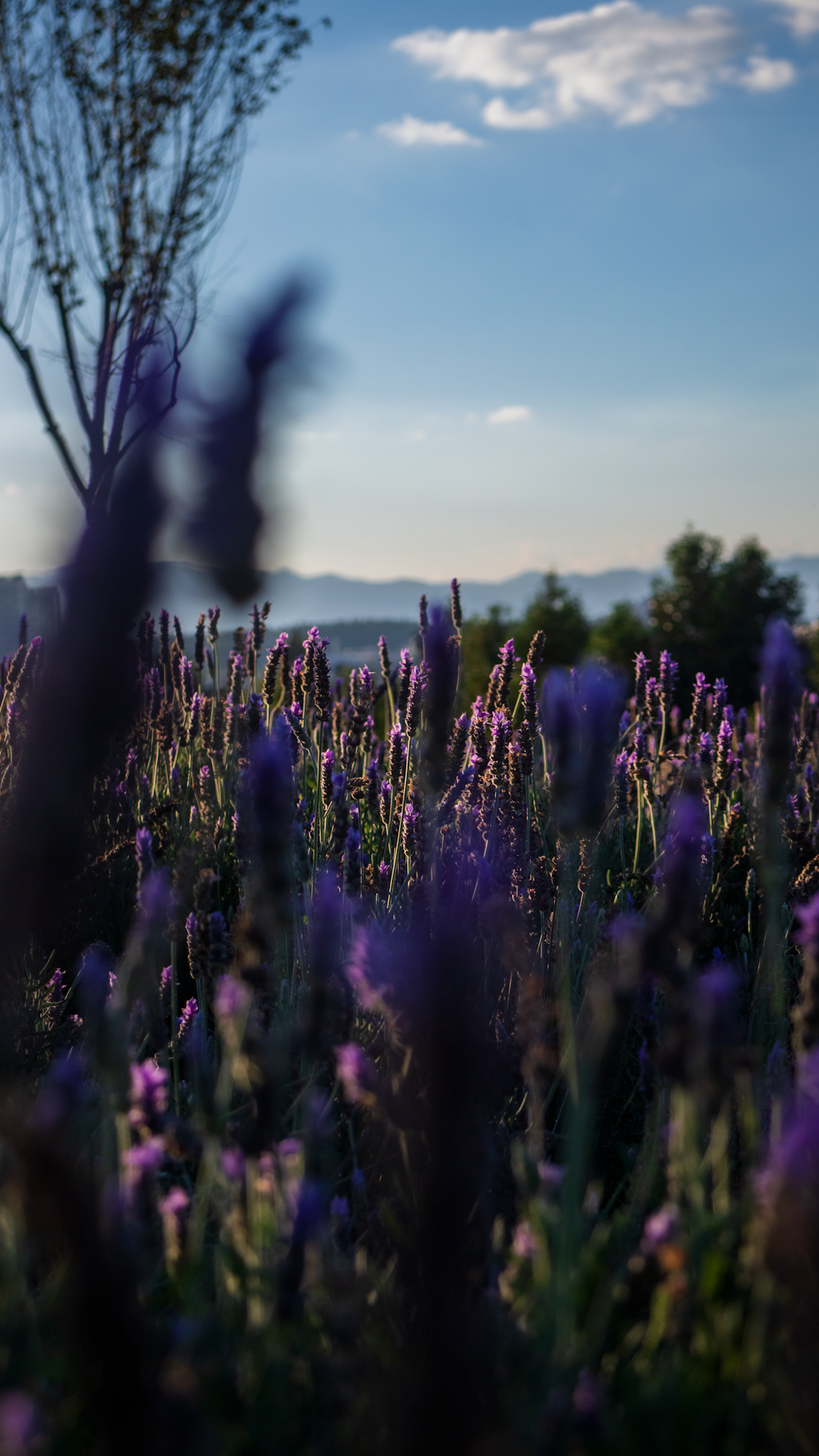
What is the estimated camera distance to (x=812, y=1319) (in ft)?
3.14

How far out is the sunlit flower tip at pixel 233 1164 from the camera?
121 cm

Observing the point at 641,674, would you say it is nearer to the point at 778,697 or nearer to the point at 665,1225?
the point at 778,697

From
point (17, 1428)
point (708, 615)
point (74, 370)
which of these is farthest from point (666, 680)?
point (708, 615)

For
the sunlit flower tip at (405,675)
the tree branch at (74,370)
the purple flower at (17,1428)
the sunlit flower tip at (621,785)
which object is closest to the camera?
the purple flower at (17,1428)

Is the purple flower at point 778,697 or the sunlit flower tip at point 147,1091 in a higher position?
the purple flower at point 778,697

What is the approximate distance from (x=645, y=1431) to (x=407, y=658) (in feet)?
6.55

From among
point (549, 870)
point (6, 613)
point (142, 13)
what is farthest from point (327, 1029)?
point (6, 613)

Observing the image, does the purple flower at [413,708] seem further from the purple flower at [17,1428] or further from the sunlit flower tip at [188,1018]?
the purple flower at [17,1428]

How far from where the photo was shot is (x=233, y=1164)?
4.01ft

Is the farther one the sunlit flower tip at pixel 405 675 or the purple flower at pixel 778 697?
the sunlit flower tip at pixel 405 675

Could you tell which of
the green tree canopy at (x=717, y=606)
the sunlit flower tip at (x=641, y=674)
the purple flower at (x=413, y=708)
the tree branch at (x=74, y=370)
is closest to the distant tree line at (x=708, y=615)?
the green tree canopy at (x=717, y=606)

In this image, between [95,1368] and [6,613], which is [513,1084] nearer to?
[95,1368]

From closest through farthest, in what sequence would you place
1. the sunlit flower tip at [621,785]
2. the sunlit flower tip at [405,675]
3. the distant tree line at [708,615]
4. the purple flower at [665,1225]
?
the purple flower at [665,1225]
the sunlit flower tip at [405,675]
the sunlit flower tip at [621,785]
the distant tree line at [708,615]

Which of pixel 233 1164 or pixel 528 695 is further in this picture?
pixel 528 695
